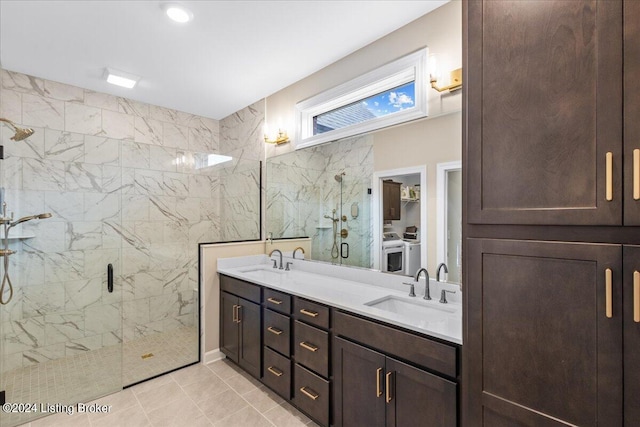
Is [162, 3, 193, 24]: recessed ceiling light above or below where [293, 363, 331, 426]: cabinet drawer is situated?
above

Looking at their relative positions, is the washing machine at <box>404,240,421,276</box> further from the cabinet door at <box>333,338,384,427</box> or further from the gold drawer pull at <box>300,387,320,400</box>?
the gold drawer pull at <box>300,387,320,400</box>

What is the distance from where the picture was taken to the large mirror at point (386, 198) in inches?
74.0

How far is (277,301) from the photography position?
2.24 metres

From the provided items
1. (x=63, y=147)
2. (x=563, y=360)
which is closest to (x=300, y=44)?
(x=63, y=147)

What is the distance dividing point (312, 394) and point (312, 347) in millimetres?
301

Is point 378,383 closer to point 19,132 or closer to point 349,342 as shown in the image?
point 349,342

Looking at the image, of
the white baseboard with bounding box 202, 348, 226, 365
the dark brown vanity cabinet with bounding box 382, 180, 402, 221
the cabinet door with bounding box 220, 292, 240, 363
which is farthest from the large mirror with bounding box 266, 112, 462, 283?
the white baseboard with bounding box 202, 348, 226, 365

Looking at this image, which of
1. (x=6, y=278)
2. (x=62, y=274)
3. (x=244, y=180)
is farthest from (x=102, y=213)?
(x=244, y=180)

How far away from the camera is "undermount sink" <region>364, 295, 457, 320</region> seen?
171 cm

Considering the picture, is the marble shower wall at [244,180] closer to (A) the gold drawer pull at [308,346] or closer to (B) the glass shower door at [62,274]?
(B) the glass shower door at [62,274]

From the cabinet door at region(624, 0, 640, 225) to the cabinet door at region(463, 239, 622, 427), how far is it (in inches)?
5.5

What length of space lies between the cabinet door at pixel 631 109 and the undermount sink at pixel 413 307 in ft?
3.32

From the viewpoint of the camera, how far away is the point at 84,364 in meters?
2.49

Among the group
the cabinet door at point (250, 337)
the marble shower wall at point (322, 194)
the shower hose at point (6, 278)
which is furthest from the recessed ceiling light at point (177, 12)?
the cabinet door at point (250, 337)
